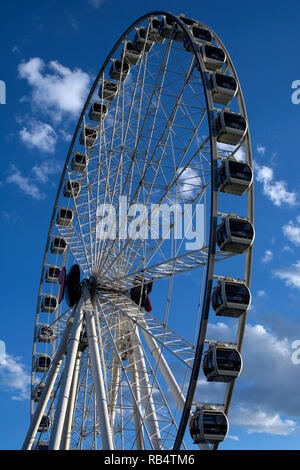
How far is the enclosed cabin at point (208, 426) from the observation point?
1358cm

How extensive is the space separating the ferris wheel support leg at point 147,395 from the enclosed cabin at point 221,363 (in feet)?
12.5

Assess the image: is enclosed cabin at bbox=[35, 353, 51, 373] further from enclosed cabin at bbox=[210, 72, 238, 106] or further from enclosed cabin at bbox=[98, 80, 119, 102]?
enclosed cabin at bbox=[210, 72, 238, 106]

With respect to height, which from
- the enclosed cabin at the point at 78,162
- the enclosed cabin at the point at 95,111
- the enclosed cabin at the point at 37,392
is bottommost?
the enclosed cabin at the point at 37,392

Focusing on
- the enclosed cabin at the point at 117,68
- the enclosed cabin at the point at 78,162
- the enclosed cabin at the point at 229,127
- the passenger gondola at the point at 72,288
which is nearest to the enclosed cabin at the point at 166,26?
the enclosed cabin at the point at 117,68

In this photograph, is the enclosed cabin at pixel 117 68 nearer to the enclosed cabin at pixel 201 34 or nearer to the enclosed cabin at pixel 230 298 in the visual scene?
the enclosed cabin at pixel 201 34

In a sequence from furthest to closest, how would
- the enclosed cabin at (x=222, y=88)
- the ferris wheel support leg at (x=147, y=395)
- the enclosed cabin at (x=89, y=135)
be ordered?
1. the enclosed cabin at (x=89, y=135)
2. the ferris wheel support leg at (x=147, y=395)
3. the enclosed cabin at (x=222, y=88)

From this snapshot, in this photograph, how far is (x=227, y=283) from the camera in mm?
14617

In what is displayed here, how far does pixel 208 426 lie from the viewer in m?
13.6

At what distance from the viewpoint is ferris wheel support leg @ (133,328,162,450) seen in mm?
17531

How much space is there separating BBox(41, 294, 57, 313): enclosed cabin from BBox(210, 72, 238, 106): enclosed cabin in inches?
675

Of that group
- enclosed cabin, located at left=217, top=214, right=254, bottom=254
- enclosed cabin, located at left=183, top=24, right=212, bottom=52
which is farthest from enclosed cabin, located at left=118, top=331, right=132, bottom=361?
enclosed cabin, located at left=183, top=24, right=212, bottom=52

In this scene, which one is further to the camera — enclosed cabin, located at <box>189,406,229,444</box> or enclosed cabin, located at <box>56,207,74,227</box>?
enclosed cabin, located at <box>56,207,74,227</box>
